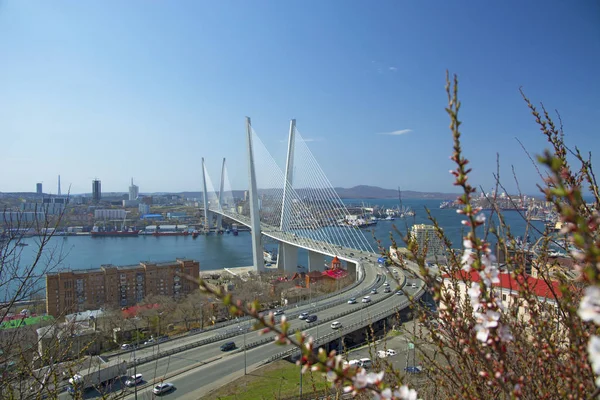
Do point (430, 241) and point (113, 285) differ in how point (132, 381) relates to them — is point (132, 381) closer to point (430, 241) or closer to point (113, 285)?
point (430, 241)

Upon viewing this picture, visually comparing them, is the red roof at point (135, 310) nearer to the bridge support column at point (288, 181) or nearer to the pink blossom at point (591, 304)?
the bridge support column at point (288, 181)

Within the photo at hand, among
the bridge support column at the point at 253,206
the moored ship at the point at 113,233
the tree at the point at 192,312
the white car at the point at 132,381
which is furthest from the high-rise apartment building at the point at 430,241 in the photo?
the moored ship at the point at 113,233

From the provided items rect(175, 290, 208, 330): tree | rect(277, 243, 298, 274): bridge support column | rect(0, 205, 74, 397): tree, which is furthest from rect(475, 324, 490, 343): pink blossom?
→ rect(277, 243, 298, 274): bridge support column

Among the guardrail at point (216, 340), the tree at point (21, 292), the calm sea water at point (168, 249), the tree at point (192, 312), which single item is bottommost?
the calm sea water at point (168, 249)

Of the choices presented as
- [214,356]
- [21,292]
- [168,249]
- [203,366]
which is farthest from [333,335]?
[168,249]

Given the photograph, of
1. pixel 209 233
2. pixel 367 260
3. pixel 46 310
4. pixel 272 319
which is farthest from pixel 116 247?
pixel 272 319

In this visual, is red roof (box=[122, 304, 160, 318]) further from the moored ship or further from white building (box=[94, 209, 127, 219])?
white building (box=[94, 209, 127, 219])

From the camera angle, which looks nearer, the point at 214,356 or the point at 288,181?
the point at 214,356
